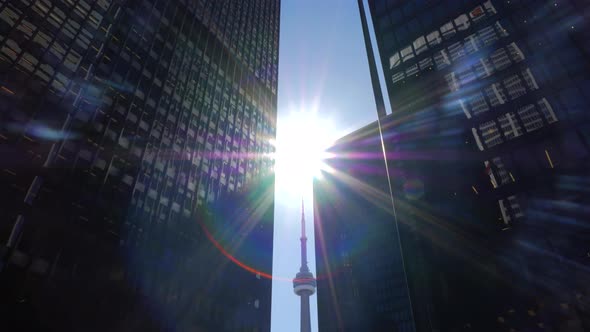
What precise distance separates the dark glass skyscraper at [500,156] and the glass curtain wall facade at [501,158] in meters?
0.09

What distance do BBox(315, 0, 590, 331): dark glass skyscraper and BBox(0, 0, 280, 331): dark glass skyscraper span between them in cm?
3292

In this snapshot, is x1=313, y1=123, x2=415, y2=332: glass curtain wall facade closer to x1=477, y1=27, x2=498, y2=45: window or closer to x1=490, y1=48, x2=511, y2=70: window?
x1=477, y1=27, x2=498, y2=45: window

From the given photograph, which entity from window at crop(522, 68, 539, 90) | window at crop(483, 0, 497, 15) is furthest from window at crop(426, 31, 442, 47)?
window at crop(522, 68, 539, 90)

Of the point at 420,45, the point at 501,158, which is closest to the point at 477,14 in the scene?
the point at 420,45

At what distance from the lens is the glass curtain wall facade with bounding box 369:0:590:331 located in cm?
2756

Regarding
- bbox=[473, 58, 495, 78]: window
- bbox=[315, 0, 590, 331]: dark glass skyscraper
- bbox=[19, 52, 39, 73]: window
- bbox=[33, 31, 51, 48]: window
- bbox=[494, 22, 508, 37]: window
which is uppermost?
bbox=[33, 31, 51, 48]: window

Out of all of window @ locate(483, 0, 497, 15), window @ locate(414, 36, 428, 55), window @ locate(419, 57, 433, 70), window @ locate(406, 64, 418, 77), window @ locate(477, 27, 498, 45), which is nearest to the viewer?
window @ locate(477, 27, 498, 45)

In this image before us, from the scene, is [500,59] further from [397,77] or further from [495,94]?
[397,77]

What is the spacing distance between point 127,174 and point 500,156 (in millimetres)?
43450

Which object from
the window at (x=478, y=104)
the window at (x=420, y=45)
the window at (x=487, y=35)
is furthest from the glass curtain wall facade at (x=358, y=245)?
the window at (x=487, y=35)

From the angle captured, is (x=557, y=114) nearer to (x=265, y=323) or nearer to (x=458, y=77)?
(x=458, y=77)

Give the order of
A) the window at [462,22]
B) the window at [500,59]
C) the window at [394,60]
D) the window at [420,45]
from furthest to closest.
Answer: the window at [394,60] < the window at [420,45] < the window at [462,22] < the window at [500,59]

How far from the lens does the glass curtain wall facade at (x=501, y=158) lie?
1085 inches

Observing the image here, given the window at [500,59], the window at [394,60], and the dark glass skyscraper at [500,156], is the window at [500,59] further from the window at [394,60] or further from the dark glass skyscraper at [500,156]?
the window at [394,60]
